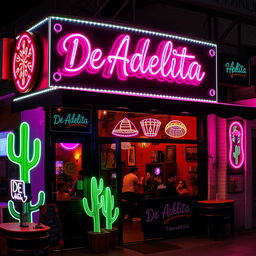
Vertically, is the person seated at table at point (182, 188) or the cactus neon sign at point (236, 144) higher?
the cactus neon sign at point (236, 144)

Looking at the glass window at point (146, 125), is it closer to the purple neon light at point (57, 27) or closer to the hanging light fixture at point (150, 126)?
the hanging light fixture at point (150, 126)

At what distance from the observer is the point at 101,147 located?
35.2ft

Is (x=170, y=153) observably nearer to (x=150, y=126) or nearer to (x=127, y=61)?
(x=150, y=126)

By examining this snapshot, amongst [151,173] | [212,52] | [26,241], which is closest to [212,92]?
[212,52]

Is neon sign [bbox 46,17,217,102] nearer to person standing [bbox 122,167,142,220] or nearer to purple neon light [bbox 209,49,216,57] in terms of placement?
purple neon light [bbox 209,49,216,57]

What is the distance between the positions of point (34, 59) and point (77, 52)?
858 mm

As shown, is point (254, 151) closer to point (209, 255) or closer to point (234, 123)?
point (234, 123)

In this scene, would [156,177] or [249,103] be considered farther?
[156,177]

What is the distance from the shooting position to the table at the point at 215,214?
444 inches

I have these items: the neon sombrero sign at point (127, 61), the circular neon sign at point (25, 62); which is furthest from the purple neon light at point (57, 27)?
the circular neon sign at point (25, 62)

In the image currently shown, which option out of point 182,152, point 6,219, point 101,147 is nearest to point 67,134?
point 101,147

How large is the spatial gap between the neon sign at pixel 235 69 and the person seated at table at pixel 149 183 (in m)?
4.13

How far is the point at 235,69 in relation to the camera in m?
11.9

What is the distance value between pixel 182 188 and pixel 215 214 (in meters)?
1.25
